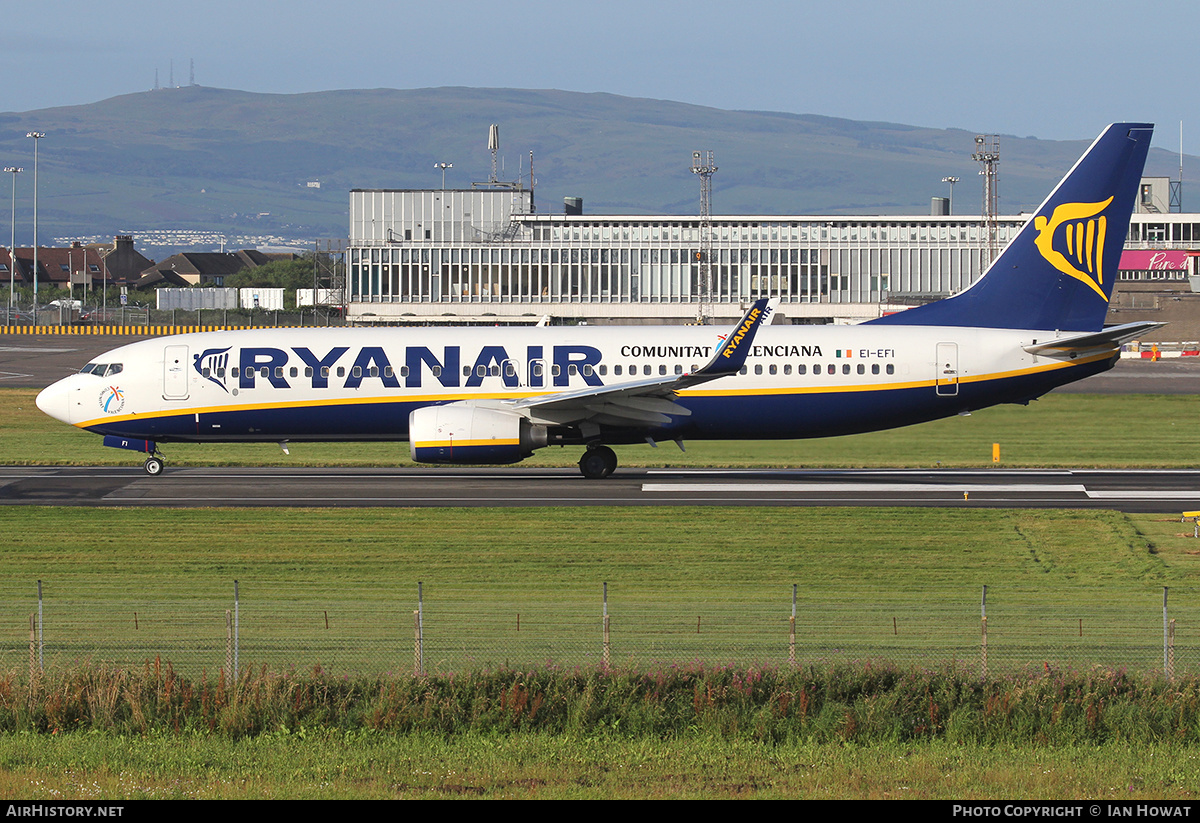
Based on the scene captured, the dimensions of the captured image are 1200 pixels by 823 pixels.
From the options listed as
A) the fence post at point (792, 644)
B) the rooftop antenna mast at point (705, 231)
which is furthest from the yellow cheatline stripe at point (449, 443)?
the rooftop antenna mast at point (705, 231)

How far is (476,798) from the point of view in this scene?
1278cm

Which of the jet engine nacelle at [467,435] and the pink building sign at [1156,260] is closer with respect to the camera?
the jet engine nacelle at [467,435]

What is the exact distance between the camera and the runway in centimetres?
3259

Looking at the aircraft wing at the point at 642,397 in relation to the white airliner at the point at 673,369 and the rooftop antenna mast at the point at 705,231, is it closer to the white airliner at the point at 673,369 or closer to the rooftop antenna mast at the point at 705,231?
the white airliner at the point at 673,369

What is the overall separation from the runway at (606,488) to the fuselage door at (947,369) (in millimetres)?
2543

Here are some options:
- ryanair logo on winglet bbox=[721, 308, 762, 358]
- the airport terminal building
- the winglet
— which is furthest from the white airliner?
the airport terminal building

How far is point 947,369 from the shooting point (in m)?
36.7

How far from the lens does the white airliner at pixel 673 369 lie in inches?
1435

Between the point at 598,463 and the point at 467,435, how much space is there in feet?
14.4

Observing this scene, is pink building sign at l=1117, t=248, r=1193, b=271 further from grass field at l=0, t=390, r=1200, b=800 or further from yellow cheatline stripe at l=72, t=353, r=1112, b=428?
grass field at l=0, t=390, r=1200, b=800

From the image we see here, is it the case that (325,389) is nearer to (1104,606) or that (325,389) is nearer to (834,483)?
(834,483)

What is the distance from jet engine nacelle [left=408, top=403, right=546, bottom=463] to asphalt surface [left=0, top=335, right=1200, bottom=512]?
972 millimetres
